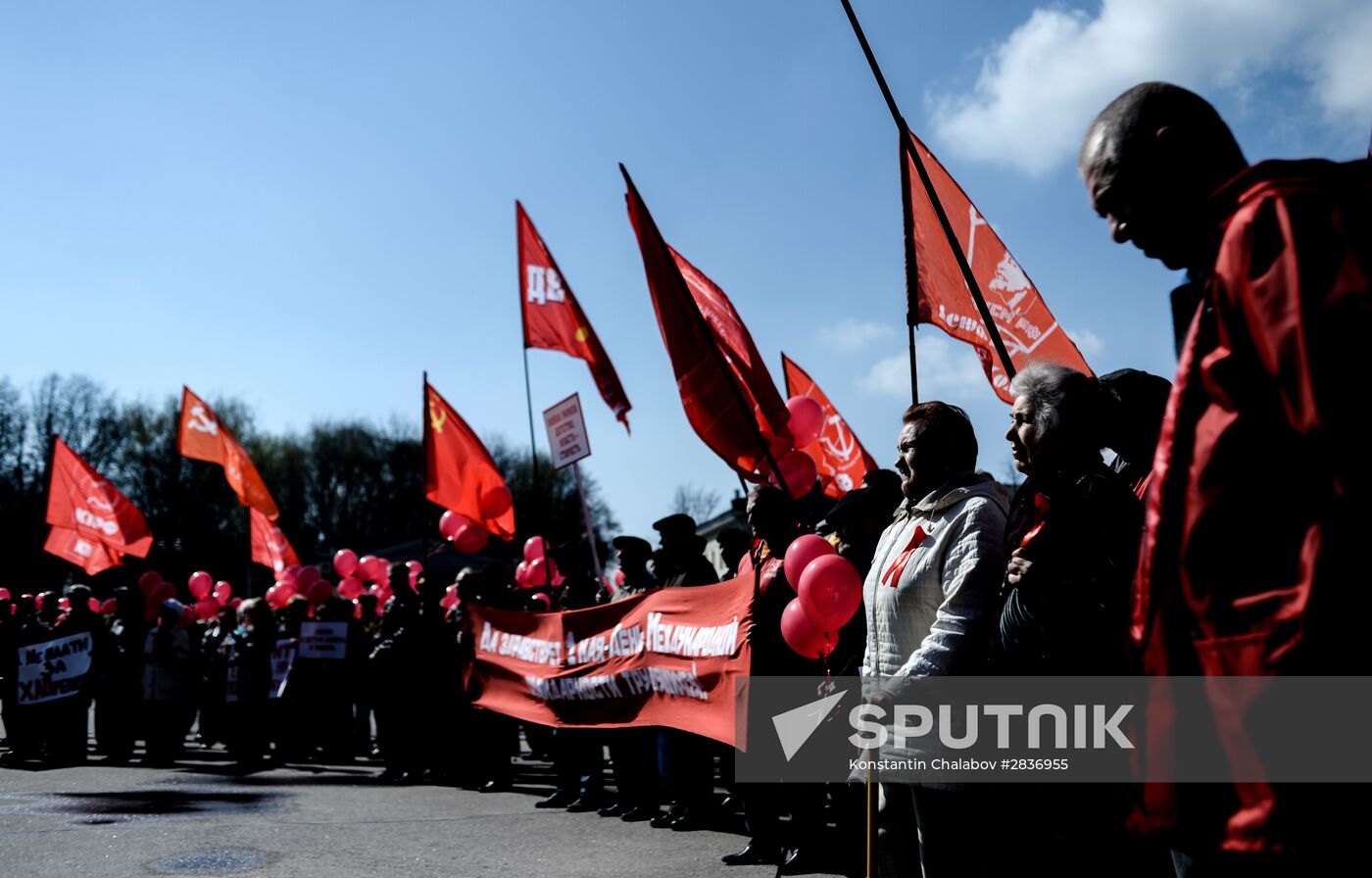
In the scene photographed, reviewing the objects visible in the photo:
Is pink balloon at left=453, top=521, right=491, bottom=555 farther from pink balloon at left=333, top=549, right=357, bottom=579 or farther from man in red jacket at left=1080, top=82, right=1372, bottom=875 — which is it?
man in red jacket at left=1080, top=82, right=1372, bottom=875

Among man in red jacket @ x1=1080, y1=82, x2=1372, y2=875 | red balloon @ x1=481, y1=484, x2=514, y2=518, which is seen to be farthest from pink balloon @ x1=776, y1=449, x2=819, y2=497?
red balloon @ x1=481, y1=484, x2=514, y2=518

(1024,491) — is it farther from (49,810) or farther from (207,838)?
(49,810)

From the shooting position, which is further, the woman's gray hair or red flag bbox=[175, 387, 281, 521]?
red flag bbox=[175, 387, 281, 521]

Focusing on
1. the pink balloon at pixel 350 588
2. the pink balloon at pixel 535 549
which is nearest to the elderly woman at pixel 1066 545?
the pink balloon at pixel 535 549

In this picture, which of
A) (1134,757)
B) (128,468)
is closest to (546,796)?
(1134,757)

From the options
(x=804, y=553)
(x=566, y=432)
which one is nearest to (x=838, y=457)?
(x=566, y=432)

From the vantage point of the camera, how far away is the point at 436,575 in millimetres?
11102

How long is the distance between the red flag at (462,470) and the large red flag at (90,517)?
473 cm

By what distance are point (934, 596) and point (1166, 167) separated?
1.95 meters

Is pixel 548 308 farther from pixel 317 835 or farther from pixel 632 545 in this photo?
pixel 317 835

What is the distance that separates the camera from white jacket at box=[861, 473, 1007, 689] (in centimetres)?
335

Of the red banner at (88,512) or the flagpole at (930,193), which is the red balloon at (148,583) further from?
the flagpole at (930,193)

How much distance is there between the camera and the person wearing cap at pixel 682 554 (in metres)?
7.61

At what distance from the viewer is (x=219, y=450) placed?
16641mm
